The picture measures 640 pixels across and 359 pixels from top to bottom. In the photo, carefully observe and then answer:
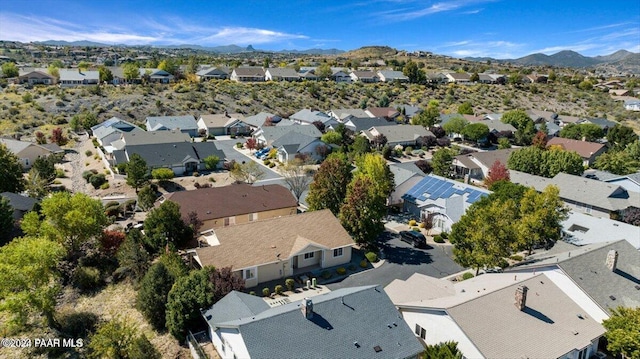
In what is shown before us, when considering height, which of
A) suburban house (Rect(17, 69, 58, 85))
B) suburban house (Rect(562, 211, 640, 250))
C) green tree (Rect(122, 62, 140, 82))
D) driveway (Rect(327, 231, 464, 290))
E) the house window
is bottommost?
driveway (Rect(327, 231, 464, 290))

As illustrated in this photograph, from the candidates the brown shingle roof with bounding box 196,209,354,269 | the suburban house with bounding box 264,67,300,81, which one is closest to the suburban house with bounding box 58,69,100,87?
the suburban house with bounding box 264,67,300,81

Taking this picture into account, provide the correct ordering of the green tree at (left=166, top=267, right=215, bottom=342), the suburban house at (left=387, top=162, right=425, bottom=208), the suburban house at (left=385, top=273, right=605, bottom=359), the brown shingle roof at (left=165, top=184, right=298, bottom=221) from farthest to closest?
the suburban house at (left=387, top=162, right=425, bottom=208), the brown shingle roof at (left=165, top=184, right=298, bottom=221), the green tree at (left=166, top=267, right=215, bottom=342), the suburban house at (left=385, top=273, right=605, bottom=359)

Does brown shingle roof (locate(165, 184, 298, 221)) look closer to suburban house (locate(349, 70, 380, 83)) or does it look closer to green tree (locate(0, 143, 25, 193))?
Answer: green tree (locate(0, 143, 25, 193))

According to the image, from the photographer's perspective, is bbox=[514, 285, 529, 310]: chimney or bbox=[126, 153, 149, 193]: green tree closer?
bbox=[514, 285, 529, 310]: chimney

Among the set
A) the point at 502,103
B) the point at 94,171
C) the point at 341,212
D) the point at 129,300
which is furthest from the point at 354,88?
the point at 129,300

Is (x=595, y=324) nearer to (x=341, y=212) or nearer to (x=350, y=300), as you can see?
(x=350, y=300)

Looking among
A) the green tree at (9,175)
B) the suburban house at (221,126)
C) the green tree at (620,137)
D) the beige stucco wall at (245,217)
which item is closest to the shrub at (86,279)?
the beige stucco wall at (245,217)
